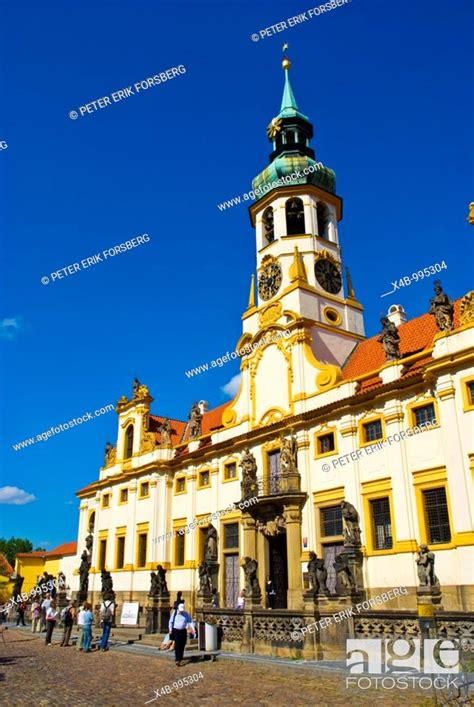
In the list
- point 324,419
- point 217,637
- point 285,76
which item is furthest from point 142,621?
point 285,76

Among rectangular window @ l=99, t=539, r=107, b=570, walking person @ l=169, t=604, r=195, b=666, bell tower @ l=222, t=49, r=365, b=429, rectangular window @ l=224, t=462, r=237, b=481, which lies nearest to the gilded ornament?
bell tower @ l=222, t=49, r=365, b=429

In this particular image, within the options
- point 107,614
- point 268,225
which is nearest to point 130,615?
point 107,614


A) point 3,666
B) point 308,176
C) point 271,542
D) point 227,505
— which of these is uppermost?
point 308,176

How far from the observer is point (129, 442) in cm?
4144

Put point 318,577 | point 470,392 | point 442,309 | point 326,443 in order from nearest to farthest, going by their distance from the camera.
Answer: point 318,577 → point 470,392 → point 442,309 → point 326,443

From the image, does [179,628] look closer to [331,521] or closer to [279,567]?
[331,521]

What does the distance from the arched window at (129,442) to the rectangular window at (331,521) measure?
19.2 metres

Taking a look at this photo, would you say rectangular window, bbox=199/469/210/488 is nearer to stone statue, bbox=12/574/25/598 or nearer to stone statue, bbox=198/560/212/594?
stone statue, bbox=198/560/212/594

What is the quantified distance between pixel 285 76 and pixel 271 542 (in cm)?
2910

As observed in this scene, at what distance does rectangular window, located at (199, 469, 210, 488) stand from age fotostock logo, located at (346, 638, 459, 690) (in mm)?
18988

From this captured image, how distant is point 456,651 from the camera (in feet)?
→ 41.9

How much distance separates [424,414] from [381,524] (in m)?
4.48

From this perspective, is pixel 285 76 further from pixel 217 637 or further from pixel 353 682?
pixel 353 682

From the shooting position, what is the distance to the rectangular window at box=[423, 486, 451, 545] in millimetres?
20422
